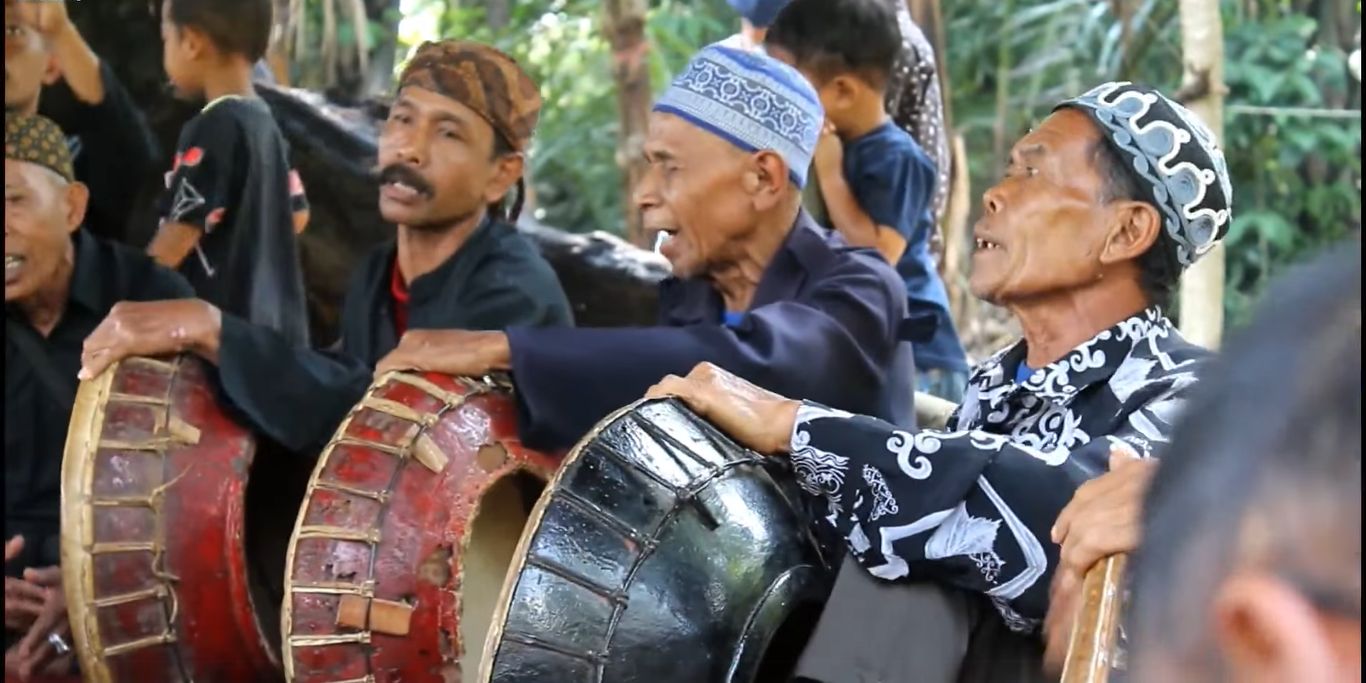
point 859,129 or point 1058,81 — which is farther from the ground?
point 859,129

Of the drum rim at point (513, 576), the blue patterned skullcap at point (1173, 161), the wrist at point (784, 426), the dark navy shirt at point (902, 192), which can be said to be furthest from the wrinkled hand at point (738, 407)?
the dark navy shirt at point (902, 192)

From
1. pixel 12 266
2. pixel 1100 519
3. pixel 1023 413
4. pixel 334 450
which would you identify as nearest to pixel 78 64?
pixel 12 266

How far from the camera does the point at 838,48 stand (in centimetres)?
303

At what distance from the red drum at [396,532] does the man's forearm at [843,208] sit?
1151 millimetres

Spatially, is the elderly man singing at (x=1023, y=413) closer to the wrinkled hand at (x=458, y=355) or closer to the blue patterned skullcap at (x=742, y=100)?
the wrinkled hand at (x=458, y=355)

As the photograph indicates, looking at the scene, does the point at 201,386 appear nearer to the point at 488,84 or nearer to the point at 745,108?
the point at 488,84

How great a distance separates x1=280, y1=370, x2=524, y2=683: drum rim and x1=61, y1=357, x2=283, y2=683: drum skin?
27cm

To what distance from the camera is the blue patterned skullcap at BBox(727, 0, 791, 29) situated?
126 inches

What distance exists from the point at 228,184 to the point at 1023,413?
1.62 meters

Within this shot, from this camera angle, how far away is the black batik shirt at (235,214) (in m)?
2.83

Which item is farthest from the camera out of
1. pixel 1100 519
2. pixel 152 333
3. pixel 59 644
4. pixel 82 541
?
pixel 59 644

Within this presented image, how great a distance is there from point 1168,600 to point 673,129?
1955 mm

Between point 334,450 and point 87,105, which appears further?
point 87,105

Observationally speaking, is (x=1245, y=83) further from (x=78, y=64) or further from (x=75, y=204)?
(x=75, y=204)
